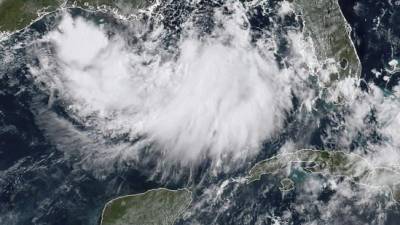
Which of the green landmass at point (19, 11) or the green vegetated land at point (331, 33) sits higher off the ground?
the green landmass at point (19, 11)

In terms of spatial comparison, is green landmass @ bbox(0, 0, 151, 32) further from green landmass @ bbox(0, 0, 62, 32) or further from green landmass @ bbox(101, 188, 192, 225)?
green landmass @ bbox(101, 188, 192, 225)

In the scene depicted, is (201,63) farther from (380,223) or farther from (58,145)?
(380,223)

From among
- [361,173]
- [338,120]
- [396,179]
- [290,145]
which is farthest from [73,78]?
[396,179]

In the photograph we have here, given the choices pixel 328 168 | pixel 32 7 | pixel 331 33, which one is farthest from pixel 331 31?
pixel 32 7

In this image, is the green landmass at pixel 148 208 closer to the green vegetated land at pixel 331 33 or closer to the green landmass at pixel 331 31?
the green vegetated land at pixel 331 33

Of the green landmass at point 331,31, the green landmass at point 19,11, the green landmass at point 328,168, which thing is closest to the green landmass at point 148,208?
the green landmass at point 328,168
